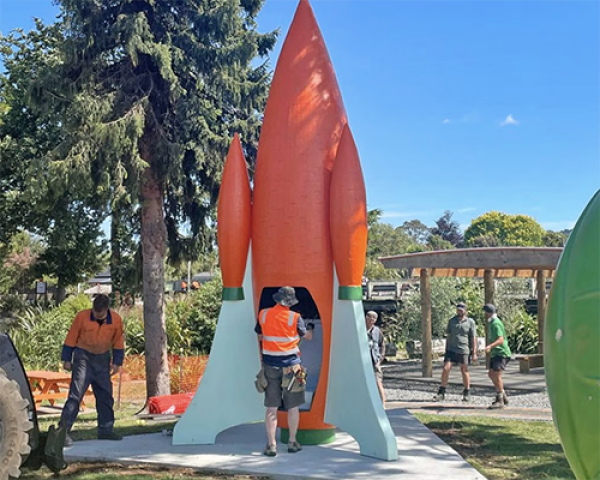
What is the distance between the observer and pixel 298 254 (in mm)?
6246

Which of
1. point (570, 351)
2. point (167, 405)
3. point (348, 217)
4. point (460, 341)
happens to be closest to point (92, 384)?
point (167, 405)

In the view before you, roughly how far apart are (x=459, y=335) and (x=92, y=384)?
5742mm

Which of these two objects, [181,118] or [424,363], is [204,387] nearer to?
[181,118]

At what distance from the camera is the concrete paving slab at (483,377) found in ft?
39.2

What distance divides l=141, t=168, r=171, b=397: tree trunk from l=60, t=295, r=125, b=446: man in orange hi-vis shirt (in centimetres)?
297

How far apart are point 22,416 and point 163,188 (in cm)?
558

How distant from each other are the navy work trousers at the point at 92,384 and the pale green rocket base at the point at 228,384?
0.92 meters

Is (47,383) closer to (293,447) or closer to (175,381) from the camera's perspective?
(175,381)

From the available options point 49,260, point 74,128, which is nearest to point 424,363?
point 74,128

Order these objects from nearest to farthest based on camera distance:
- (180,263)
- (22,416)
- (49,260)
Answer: (22,416) < (180,263) < (49,260)

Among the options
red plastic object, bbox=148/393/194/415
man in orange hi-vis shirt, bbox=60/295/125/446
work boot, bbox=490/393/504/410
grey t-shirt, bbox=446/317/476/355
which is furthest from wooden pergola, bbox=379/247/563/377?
man in orange hi-vis shirt, bbox=60/295/125/446

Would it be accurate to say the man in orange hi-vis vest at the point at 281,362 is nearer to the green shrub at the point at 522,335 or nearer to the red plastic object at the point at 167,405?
the red plastic object at the point at 167,405

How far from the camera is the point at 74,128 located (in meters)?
8.59

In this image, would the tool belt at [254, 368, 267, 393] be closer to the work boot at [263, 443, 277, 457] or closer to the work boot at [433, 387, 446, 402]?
the work boot at [263, 443, 277, 457]
